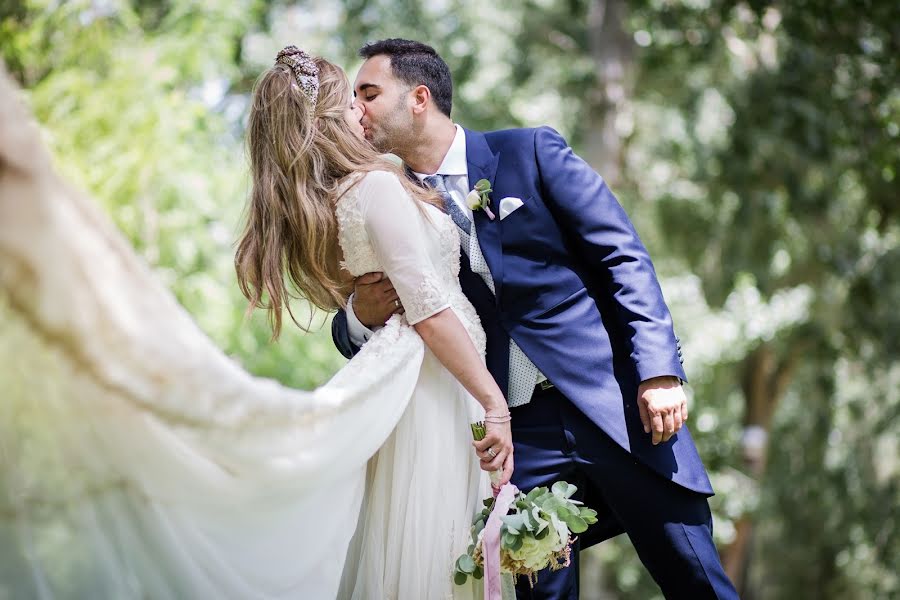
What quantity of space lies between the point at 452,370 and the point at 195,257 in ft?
13.4

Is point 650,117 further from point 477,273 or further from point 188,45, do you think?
point 477,273

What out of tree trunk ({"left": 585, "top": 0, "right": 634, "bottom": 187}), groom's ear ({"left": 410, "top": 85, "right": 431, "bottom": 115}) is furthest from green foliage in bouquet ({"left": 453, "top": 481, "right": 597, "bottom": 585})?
tree trunk ({"left": 585, "top": 0, "right": 634, "bottom": 187})

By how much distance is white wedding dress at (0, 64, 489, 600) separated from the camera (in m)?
1.62

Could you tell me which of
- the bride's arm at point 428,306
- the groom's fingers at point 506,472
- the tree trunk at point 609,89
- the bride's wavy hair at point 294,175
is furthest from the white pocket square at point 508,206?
the tree trunk at point 609,89

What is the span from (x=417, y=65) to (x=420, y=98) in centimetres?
12

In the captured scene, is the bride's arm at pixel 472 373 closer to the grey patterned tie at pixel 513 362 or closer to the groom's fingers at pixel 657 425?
the grey patterned tie at pixel 513 362

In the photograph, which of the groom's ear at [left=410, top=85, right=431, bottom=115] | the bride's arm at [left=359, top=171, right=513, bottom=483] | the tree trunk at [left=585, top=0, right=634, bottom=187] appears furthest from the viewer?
the tree trunk at [left=585, top=0, right=634, bottom=187]

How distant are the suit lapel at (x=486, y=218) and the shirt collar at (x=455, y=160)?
4cm

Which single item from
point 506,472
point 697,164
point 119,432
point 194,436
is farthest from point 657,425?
point 697,164

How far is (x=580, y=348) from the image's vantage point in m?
2.88

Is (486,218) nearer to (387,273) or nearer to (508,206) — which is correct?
(508,206)

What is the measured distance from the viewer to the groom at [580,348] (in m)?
2.81

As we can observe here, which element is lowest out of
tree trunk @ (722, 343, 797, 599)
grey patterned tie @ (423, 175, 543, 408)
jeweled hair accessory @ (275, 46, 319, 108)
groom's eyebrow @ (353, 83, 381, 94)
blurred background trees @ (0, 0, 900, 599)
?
tree trunk @ (722, 343, 797, 599)

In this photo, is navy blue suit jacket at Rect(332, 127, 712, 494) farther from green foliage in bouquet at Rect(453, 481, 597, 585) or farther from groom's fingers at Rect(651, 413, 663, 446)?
green foliage in bouquet at Rect(453, 481, 597, 585)
